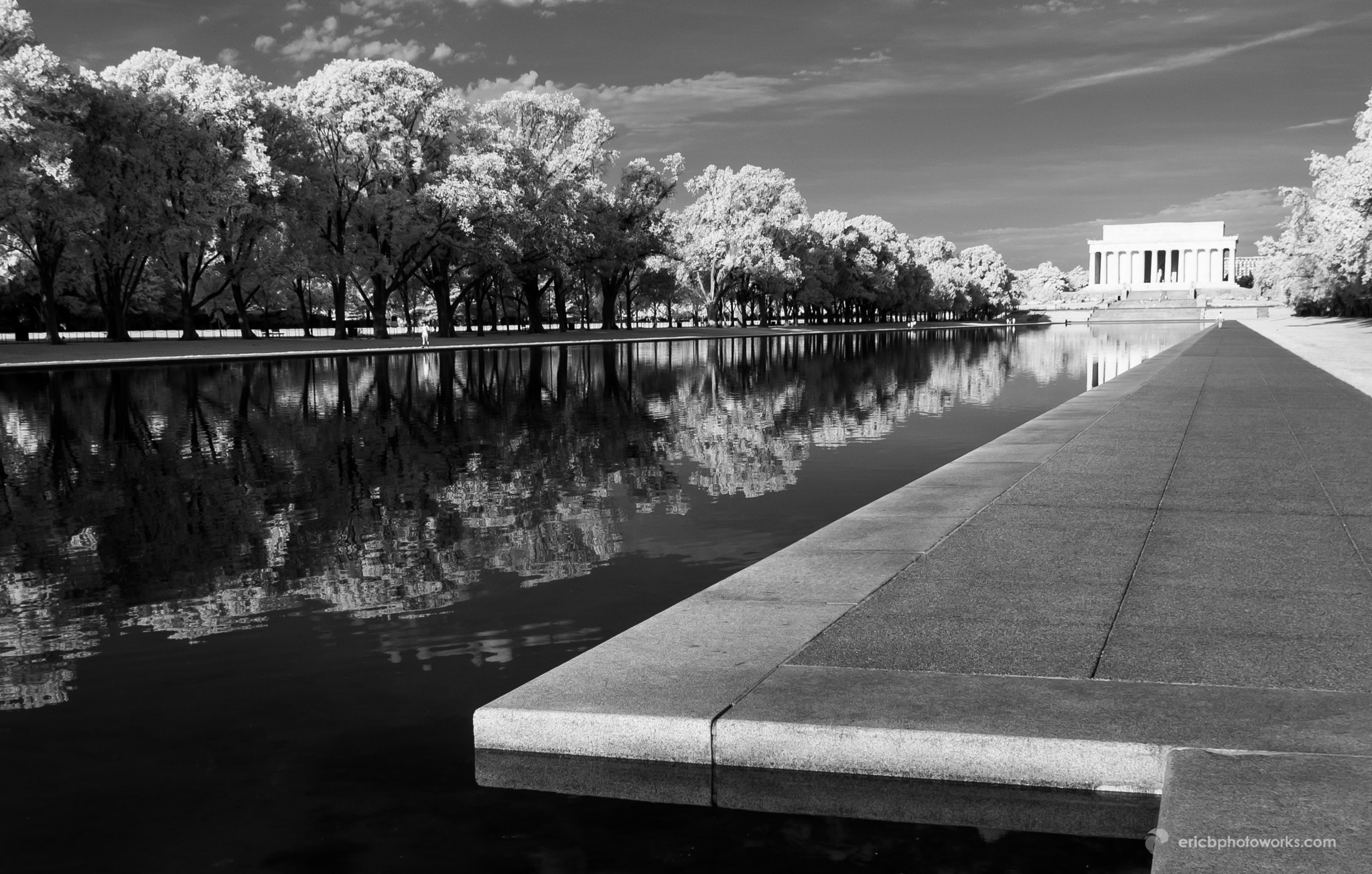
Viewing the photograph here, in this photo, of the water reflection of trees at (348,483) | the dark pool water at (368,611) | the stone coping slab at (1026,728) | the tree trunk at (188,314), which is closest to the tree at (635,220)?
the tree trunk at (188,314)

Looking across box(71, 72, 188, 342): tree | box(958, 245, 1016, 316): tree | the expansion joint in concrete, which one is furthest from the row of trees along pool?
box(958, 245, 1016, 316): tree

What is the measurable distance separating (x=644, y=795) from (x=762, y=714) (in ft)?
2.07

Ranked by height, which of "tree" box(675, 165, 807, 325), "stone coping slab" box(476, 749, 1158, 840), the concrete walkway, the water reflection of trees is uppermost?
"tree" box(675, 165, 807, 325)

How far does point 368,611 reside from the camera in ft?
27.1

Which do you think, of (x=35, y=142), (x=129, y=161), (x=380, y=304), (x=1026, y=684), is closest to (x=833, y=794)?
(x=1026, y=684)

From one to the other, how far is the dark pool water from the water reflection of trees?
0.19ft

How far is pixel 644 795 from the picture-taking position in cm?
511

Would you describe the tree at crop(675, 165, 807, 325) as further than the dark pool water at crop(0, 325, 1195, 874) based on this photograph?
Yes

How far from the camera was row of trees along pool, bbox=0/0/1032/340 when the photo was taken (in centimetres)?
5100

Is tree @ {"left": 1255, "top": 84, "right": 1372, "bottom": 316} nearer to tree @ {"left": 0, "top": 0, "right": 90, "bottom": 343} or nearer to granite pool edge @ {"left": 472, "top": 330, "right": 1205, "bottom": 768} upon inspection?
granite pool edge @ {"left": 472, "top": 330, "right": 1205, "bottom": 768}

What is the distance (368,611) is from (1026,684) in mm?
4708

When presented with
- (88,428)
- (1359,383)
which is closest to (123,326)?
(88,428)

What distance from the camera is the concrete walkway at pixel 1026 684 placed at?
15.4ft

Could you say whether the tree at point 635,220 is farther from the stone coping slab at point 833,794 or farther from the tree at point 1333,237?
the stone coping slab at point 833,794
